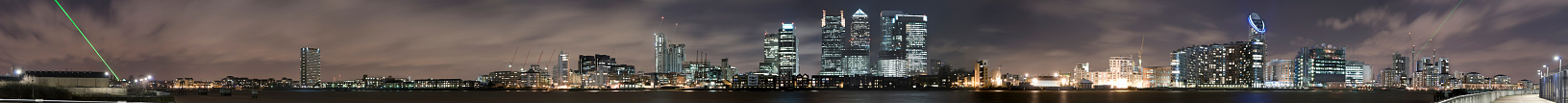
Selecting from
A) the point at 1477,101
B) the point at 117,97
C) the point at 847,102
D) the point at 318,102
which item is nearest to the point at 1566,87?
the point at 1477,101

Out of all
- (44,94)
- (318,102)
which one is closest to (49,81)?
(44,94)

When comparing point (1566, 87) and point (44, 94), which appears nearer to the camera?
point (1566, 87)

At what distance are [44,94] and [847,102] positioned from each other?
78311mm

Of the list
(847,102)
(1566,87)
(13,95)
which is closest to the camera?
(1566,87)

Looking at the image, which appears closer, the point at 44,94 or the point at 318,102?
the point at 44,94

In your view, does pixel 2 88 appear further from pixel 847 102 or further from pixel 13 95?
pixel 847 102

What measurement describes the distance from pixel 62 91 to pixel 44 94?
96cm

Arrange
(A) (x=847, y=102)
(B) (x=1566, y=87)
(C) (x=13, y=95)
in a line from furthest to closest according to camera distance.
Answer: (A) (x=847, y=102), (C) (x=13, y=95), (B) (x=1566, y=87)

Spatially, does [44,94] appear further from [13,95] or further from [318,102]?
[318,102]

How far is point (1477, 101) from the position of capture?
46.5m

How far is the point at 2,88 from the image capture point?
157 ft

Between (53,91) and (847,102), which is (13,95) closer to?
(53,91)

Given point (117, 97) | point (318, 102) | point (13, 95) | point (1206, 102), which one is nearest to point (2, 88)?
point (13, 95)

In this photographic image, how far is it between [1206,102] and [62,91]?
100851 millimetres
